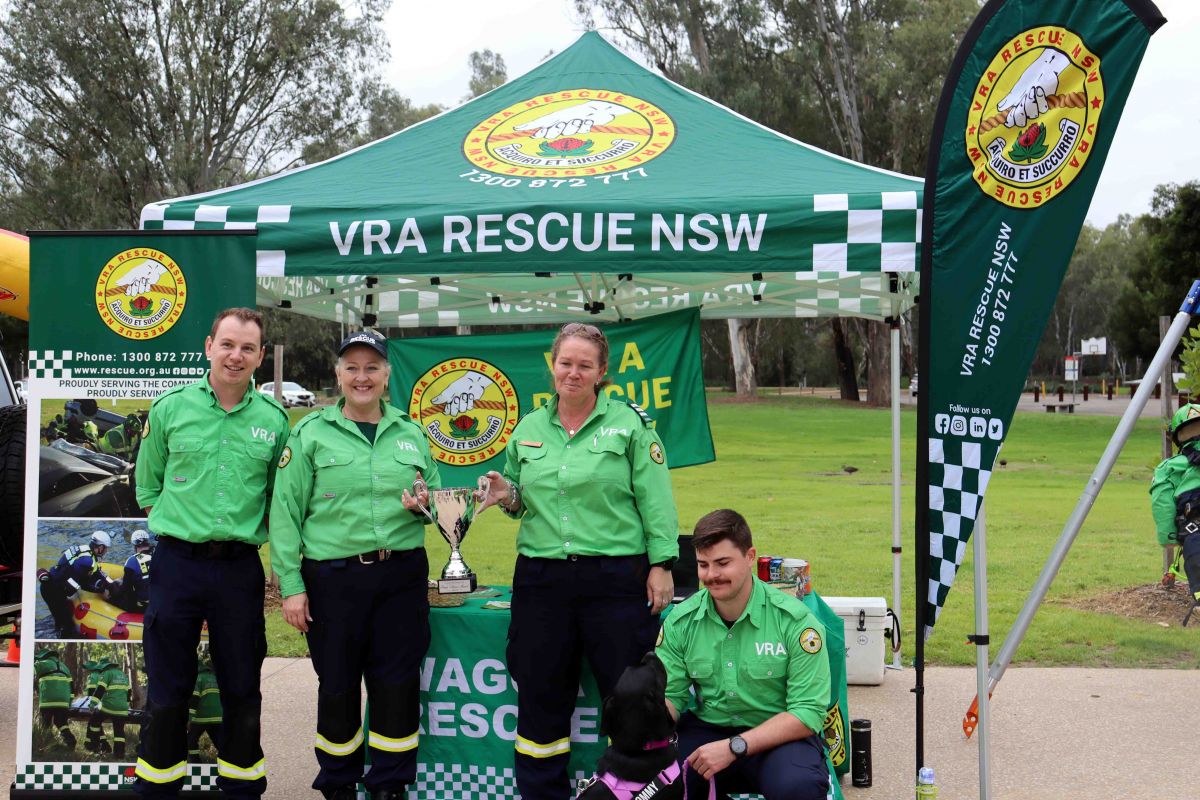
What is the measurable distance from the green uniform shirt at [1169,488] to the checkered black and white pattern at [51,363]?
5504mm

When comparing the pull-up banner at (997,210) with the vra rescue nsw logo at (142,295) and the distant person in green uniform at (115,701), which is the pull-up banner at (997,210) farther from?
the distant person in green uniform at (115,701)

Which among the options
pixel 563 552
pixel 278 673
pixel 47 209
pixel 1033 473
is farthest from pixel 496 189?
pixel 47 209

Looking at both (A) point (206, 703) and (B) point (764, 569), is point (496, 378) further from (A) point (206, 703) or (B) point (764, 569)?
(A) point (206, 703)

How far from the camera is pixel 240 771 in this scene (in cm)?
384

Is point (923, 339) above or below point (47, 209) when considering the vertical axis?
below

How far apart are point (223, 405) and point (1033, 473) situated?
18.2 metres

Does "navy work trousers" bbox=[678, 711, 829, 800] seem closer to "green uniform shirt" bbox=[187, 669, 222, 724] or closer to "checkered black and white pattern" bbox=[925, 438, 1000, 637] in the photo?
"checkered black and white pattern" bbox=[925, 438, 1000, 637]

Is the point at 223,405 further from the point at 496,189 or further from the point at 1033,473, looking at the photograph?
the point at 1033,473

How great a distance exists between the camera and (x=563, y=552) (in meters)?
3.68

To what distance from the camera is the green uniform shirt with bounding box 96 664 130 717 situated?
420 centimetres

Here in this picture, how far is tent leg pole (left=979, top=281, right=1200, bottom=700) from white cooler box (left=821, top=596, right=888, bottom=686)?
1910mm

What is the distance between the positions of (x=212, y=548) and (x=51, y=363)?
46.8 inches

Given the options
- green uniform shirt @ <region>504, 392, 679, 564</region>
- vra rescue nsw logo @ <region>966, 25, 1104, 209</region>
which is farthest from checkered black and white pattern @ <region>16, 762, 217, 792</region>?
vra rescue nsw logo @ <region>966, 25, 1104, 209</region>

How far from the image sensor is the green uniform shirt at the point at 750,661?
3.31 m
